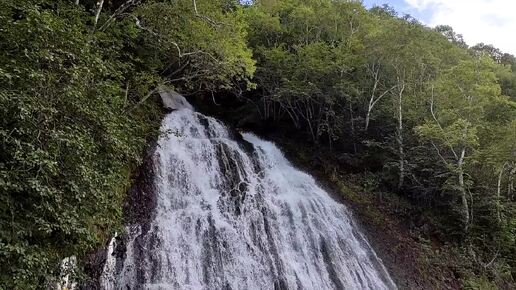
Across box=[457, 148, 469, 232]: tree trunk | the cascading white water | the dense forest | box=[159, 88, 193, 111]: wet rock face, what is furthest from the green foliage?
box=[457, 148, 469, 232]: tree trunk

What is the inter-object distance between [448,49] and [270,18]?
855 cm

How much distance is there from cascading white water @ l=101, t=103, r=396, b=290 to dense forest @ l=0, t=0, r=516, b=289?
4.05 feet

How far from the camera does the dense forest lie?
613 centimetres

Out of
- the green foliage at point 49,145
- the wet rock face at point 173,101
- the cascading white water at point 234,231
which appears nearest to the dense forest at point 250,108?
the green foliage at point 49,145

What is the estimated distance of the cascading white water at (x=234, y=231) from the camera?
34.3 feet

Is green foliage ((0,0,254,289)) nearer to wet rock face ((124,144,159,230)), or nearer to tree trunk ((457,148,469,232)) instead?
wet rock face ((124,144,159,230))

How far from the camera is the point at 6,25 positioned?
6375 millimetres

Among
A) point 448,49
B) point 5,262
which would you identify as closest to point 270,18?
point 448,49

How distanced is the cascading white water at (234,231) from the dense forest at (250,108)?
1.23 m

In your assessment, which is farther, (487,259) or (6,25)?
(487,259)

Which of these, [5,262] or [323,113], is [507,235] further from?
[5,262]

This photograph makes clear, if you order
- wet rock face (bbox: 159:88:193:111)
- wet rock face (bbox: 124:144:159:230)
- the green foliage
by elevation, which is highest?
the green foliage

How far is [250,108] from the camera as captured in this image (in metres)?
21.9

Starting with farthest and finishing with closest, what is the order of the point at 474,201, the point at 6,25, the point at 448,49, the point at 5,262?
1. the point at 448,49
2. the point at 474,201
3. the point at 6,25
4. the point at 5,262
